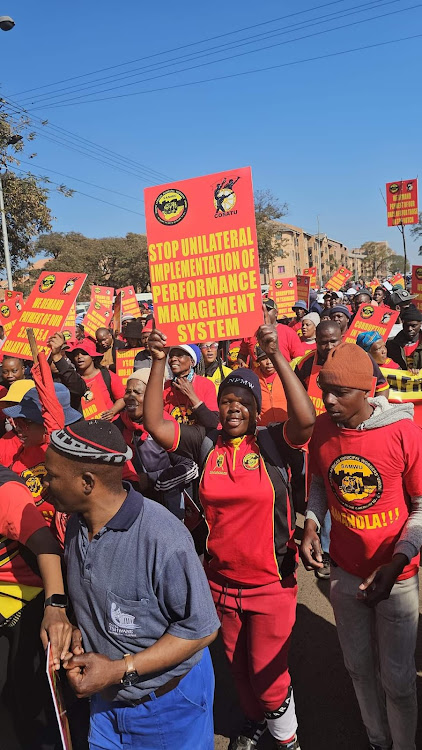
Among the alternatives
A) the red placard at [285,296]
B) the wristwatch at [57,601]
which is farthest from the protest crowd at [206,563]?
the red placard at [285,296]

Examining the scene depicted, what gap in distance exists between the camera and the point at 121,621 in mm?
1953

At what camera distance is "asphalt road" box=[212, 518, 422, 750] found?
302 centimetres

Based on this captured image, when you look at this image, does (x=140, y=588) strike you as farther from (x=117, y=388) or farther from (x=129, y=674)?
(x=117, y=388)

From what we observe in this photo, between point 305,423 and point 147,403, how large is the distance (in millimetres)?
927

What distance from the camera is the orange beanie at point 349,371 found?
2.50 m

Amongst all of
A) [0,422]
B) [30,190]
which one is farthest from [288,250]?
[0,422]

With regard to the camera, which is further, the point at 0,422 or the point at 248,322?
the point at 0,422

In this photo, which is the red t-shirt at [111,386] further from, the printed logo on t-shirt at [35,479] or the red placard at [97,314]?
the red placard at [97,314]

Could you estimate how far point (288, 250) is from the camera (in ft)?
253

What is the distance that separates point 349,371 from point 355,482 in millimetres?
529

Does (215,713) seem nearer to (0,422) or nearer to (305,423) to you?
(305,423)

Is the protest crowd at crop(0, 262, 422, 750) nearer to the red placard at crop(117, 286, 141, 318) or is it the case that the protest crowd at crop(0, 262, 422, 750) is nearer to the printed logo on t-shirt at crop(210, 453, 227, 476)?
the printed logo on t-shirt at crop(210, 453, 227, 476)

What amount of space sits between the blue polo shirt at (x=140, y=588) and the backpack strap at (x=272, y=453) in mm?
866

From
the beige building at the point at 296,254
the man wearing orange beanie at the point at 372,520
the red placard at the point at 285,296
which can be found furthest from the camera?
the beige building at the point at 296,254
